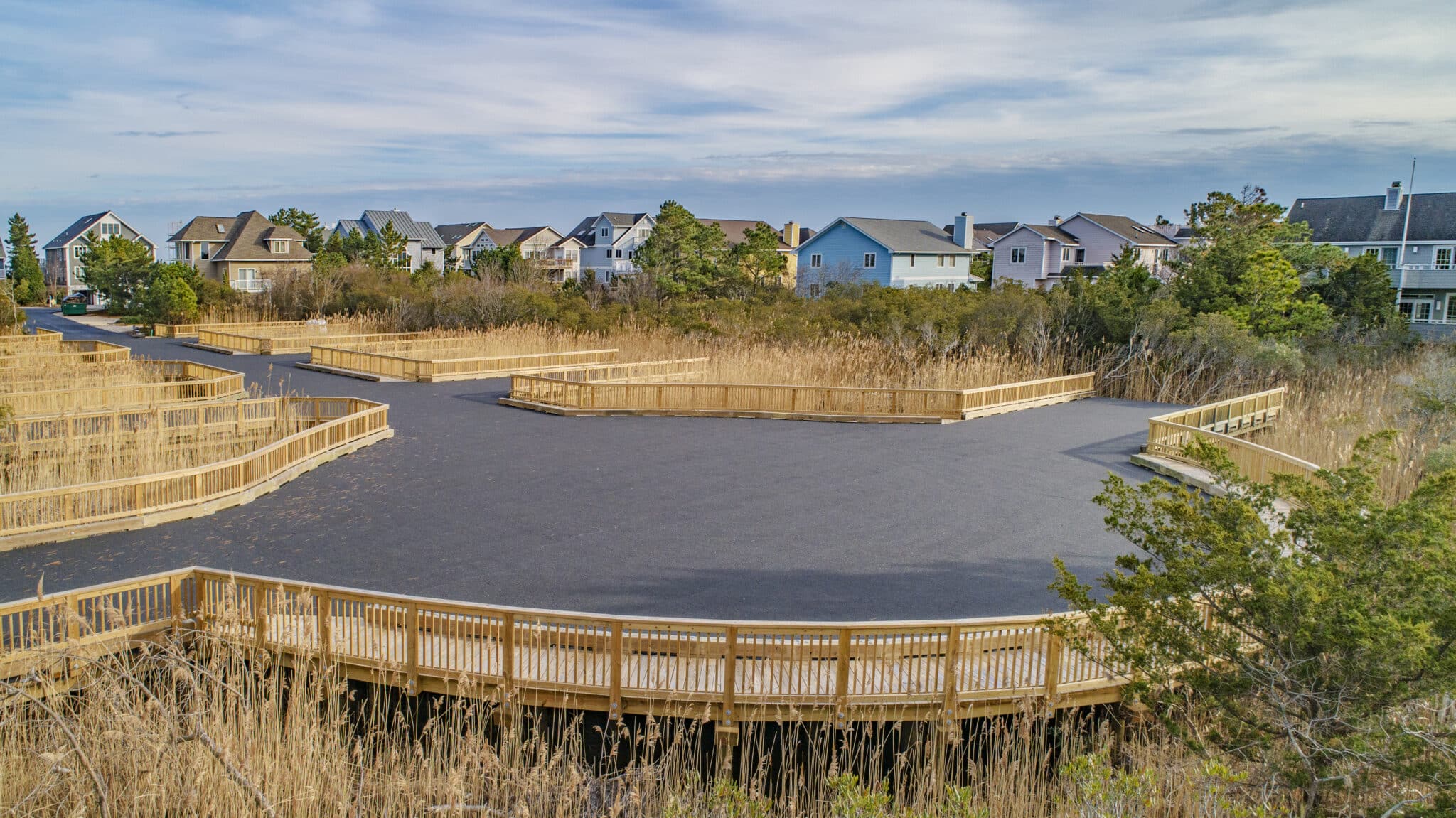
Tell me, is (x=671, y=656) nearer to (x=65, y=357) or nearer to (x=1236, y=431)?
(x=1236, y=431)

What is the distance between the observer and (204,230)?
65625 millimetres

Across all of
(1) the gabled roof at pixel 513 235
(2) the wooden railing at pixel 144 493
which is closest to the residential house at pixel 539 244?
(1) the gabled roof at pixel 513 235

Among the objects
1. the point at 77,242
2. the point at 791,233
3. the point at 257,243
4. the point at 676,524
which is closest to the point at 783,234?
the point at 791,233

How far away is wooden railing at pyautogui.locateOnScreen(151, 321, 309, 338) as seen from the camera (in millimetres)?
35406

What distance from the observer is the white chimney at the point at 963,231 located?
57.4 meters

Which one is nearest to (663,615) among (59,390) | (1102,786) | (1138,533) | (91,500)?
(1102,786)

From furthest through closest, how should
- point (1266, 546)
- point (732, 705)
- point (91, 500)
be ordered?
point (91, 500) → point (732, 705) → point (1266, 546)

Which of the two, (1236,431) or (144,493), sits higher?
(1236,431)

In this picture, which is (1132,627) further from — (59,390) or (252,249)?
(252,249)

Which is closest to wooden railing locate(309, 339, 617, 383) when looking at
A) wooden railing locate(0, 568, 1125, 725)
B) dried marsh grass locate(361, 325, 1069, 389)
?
dried marsh grass locate(361, 325, 1069, 389)

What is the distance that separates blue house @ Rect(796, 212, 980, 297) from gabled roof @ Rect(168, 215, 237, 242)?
3910 centimetres

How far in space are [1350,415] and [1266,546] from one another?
12840 millimetres

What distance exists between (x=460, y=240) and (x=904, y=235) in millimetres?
40365

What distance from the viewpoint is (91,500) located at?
10961 millimetres
